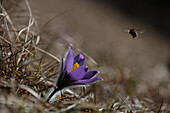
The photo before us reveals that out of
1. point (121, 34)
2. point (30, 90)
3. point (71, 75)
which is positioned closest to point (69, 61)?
point (71, 75)

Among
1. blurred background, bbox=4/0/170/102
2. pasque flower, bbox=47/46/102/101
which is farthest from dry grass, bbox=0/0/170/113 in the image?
blurred background, bbox=4/0/170/102

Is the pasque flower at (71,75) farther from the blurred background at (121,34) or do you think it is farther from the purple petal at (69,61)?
the blurred background at (121,34)

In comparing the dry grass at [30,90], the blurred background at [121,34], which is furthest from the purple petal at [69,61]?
the blurred background at [121,34]

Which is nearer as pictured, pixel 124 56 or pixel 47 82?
pixel 47 82

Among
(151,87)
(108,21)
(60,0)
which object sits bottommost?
(151,87)

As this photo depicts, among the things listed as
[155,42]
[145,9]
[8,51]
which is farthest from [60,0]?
[8,51]

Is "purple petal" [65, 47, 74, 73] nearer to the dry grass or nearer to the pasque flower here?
the pasque flower

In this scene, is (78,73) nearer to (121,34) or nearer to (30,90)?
(30,90)

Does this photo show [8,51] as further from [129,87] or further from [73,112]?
[129,87]
